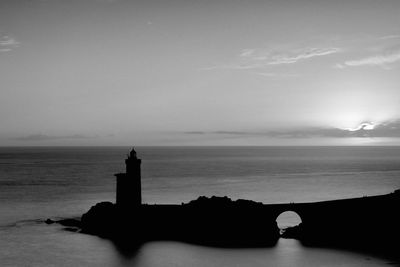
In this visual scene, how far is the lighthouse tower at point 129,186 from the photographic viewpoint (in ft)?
154

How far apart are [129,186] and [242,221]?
423 inches

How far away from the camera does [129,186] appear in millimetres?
47062

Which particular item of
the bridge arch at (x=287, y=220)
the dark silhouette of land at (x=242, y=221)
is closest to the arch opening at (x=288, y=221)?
the bridge arch at (x=287, y=220)

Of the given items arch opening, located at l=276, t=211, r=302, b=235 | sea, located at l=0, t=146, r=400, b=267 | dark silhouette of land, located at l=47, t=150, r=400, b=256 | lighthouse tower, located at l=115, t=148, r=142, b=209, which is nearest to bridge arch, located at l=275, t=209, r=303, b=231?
arch opening, located at l=276, t=211, r=302, b=235

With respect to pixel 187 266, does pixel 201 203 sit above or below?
above

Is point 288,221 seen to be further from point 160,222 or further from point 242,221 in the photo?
point 160,222

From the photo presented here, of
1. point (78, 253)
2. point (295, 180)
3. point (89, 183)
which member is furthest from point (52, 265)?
point (295, 180)

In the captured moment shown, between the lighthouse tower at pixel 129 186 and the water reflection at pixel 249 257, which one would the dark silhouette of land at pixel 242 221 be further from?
the water reflection at pixel 249 257

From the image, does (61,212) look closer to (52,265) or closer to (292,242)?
(52,265)

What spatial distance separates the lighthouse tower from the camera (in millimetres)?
46875

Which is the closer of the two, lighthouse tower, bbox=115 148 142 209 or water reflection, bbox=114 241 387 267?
water reflection, bbox=114 241 387 267

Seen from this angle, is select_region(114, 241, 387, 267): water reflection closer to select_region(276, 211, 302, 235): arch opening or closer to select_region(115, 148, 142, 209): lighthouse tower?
select_region(115, 148, 142, 209): lighthouse tower

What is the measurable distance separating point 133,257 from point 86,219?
436 inches

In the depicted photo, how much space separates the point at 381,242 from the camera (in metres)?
40.1
